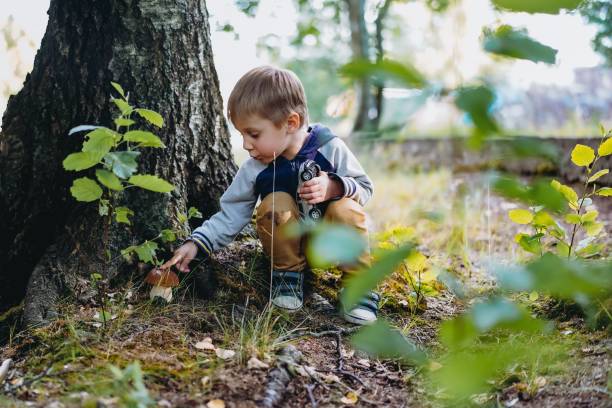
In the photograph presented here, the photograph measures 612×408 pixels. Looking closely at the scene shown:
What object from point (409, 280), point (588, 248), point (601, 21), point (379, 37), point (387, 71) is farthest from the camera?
point (379, 37)

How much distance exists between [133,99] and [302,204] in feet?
2.64

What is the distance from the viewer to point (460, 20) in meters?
1.06

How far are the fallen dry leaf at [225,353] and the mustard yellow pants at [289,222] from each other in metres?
0.58

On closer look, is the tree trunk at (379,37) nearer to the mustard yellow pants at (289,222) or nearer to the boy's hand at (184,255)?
the mustard yellow pants at (289,222)

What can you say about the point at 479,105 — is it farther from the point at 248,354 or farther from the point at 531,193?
the point at 248,354

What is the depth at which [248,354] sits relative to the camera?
6.04ft

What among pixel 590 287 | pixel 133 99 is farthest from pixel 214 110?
pixel 590 287

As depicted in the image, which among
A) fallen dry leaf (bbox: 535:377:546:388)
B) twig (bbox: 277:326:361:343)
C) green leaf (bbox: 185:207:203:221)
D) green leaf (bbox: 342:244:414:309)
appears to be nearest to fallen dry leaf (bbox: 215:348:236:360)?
twig (bbox: 277:326:361:343)

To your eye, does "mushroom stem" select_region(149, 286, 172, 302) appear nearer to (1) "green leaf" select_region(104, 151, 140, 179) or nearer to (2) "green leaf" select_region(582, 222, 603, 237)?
(1) "green leaf" select_region(104, 151, 140, 179)

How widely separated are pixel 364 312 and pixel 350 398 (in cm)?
56

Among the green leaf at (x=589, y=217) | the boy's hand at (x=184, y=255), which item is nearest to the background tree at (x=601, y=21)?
the green leaf at (x=589, y=217)

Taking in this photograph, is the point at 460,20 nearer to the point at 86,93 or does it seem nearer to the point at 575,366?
the point at 575,366

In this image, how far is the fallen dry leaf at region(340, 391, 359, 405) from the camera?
1.74m

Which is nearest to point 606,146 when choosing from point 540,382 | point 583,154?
point 583,154
